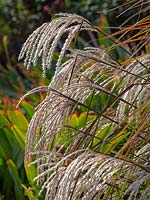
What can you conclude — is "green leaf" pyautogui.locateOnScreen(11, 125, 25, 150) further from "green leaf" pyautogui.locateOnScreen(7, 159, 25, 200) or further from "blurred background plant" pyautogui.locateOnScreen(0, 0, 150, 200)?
"green leaf" pyautogui.locateOnScreen(7, 159, 25, 200)

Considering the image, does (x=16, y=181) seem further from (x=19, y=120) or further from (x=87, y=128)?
(x=87, y=128)

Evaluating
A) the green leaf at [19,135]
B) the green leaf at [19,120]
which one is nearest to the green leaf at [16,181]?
the green leaf at [19,135]

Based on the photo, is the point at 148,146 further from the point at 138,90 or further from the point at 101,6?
the point at 101,6

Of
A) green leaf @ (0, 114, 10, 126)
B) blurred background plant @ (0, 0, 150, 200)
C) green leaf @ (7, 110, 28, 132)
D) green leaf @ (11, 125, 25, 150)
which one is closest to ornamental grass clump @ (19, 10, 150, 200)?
blurred background plant @ (0, 0, 150, 200)

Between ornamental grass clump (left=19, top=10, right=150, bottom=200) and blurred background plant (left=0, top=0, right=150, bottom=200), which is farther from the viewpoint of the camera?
blurred background plant (left=0, top=0, right=150, bottom=200)

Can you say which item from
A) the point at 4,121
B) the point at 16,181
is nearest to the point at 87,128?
the point at 16,181

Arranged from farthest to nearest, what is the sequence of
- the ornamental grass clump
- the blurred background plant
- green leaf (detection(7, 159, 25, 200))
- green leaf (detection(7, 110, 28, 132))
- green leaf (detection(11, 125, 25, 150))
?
green leaf (detection(7, 110, 28, 132)) < green leaf (detection(11, 125, 25, 150)) < green leaf (detection(7, 159, 25, 200)) < the blurred background plant < the ornamental grass clump

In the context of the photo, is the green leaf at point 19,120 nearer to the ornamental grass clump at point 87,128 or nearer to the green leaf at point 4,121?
the green leaf at point 4,121

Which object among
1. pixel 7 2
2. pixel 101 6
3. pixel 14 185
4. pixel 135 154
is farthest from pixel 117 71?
pixel 7 2

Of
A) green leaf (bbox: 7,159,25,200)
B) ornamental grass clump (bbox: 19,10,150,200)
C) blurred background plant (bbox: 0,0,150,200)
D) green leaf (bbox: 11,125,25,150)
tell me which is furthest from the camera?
green leaf (bbox: 11,125,25,150)
